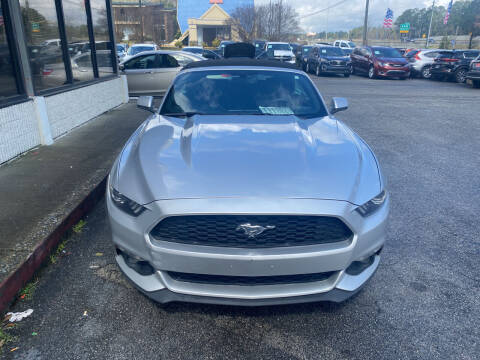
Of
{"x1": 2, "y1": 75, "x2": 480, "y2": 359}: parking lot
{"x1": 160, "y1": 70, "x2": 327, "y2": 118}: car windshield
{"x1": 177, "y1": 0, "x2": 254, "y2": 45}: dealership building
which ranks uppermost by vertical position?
{"x1": 177, "y1": 0, "x2": 254, "y2": 45}: dealership building

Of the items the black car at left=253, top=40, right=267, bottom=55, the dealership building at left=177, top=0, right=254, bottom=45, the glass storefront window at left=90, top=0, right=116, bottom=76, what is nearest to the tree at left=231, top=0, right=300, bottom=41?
the dealership building at left=177, top=0, right=254, bottom=45

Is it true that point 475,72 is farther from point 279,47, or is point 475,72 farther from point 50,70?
point 50,70

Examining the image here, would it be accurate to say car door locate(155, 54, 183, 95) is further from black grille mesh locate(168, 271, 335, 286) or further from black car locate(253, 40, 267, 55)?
black car locate(253, 40, 267, 55)

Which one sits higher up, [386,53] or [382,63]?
[386,53]

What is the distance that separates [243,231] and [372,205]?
2.93 feet

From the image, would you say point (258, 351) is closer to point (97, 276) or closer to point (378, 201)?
point (378, 201)

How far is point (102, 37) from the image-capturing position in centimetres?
1000

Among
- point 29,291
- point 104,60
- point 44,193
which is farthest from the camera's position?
point 104,60

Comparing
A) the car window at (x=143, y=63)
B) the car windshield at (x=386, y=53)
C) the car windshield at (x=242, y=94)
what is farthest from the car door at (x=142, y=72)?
the car windshield at (x=386, y=53)

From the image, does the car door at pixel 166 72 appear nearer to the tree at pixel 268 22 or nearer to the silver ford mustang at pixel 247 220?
the silver ford mustang at pixel 247 220

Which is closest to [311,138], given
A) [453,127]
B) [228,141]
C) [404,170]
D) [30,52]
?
[228,141]

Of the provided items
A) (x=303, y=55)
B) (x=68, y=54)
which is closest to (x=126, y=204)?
(x=68, y=54)

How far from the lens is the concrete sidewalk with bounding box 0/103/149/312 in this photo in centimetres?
299

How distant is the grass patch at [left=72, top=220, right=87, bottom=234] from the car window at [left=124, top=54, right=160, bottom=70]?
8.78 meters
